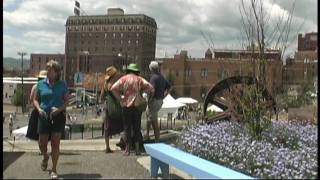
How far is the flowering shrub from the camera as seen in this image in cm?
608

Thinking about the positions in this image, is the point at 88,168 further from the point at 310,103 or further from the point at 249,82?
the point at 310,103

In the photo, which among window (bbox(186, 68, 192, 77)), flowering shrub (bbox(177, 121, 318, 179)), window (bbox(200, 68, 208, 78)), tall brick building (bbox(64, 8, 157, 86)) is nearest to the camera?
flowering shrub (bbox(177, 121, 318, 179))

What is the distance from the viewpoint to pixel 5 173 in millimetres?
7926

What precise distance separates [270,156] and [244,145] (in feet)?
2.14

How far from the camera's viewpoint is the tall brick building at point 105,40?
146 metres

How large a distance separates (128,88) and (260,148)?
3.41 m

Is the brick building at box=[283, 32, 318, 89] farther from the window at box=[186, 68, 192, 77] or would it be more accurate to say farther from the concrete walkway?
the window at box=[186, 68, 192, 77]

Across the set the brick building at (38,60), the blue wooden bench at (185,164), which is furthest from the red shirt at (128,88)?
the brick building at (38,60)

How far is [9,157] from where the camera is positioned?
9461 millimetres

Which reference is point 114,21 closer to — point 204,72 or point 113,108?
point 204,72

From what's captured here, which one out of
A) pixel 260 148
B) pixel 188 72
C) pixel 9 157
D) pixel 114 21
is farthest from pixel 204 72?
pixel 260 148

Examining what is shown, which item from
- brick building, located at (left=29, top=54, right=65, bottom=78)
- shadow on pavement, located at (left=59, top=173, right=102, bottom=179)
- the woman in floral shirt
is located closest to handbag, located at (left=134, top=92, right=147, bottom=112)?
the woman in floral shirt

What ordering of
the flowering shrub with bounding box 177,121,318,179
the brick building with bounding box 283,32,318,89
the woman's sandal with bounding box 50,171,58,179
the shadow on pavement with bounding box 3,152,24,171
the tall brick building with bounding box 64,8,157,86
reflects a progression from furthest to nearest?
the tall brick building with bounding box 64,8,157,86
the brick building with bounding box 283,32,318,89
the shadow on pavement with bounding box 3,152,24,171
the woman's sandal with bounding box 50,171,58,179
the flowering shrub with bounding box 177,121,318,179

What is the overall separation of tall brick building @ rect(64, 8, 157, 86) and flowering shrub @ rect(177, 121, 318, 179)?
Answer: 129989 mm
